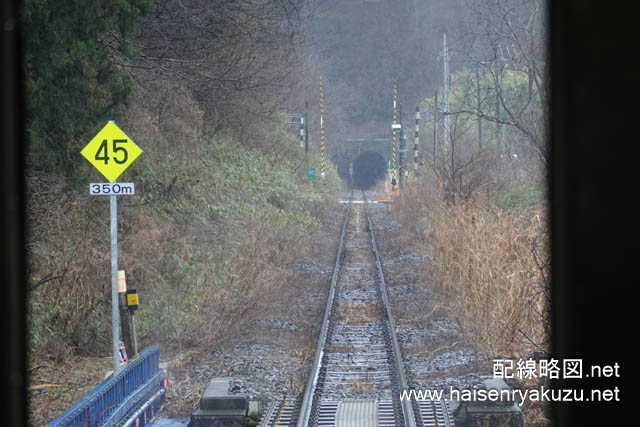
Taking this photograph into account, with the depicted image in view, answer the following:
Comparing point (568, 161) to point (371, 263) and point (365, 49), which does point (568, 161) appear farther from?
point (365, 49)

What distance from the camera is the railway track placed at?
22.1 ft

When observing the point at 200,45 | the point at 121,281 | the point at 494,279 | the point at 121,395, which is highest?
the point at 200,45

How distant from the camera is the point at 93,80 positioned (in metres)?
9.65

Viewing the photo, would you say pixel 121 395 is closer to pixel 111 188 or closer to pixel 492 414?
pixel 111 188

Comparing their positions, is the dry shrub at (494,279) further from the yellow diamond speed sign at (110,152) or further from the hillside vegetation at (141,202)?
the yellow diamond speed sign at (110,152)

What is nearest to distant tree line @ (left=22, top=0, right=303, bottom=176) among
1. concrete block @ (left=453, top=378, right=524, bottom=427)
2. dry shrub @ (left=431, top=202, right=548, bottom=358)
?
dry shrub @ (left=431, top=202, right=548, bottom=358)

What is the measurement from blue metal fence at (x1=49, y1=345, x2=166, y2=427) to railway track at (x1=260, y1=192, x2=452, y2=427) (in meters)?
1.28

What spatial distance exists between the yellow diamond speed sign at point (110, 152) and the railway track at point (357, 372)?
3177 mm

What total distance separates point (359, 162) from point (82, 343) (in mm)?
60479

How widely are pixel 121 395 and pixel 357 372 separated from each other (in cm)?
278

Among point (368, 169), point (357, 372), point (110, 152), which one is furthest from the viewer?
point (368, 169)

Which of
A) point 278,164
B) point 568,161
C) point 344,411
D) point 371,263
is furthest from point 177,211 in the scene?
point 278,164

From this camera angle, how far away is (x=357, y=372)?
824 centimetres

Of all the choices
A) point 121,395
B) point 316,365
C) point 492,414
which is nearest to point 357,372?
point 316,365
